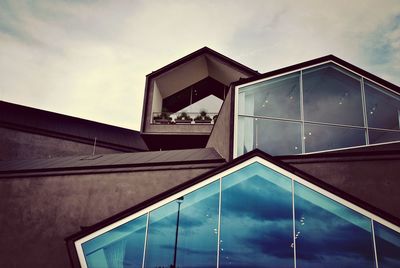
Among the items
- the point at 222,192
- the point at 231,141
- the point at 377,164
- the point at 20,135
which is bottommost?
the point at 222,192

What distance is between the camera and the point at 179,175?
51.3 ft

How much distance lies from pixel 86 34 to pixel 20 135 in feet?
31.0

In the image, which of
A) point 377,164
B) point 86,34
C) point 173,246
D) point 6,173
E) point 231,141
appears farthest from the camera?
point 86,34

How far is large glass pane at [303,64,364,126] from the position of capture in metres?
13.7

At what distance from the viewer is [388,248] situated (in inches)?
349

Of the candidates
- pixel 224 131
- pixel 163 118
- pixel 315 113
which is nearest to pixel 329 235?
pixel 315 113

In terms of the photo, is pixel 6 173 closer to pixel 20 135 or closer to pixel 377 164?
pixel 20 135

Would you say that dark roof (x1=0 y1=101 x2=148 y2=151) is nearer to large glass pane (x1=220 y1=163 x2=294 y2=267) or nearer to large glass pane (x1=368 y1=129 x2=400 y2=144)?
large glass pane (x1=220 y1=163 x2=294 y2=267)

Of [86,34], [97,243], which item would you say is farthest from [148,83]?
[97,243]

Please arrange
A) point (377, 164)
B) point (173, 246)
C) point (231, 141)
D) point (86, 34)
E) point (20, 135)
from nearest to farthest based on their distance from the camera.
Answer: point (173, 246) → point (377, 164) → point (231, 141) → point (20, 135) → point (86, 34)

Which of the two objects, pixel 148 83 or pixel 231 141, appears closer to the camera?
pixel 231 141

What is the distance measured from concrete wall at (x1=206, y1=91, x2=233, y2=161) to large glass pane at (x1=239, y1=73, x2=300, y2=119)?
2.49 feet

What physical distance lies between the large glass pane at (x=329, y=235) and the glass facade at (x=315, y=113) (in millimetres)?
3841

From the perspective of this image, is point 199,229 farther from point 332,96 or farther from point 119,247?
point 332,96
